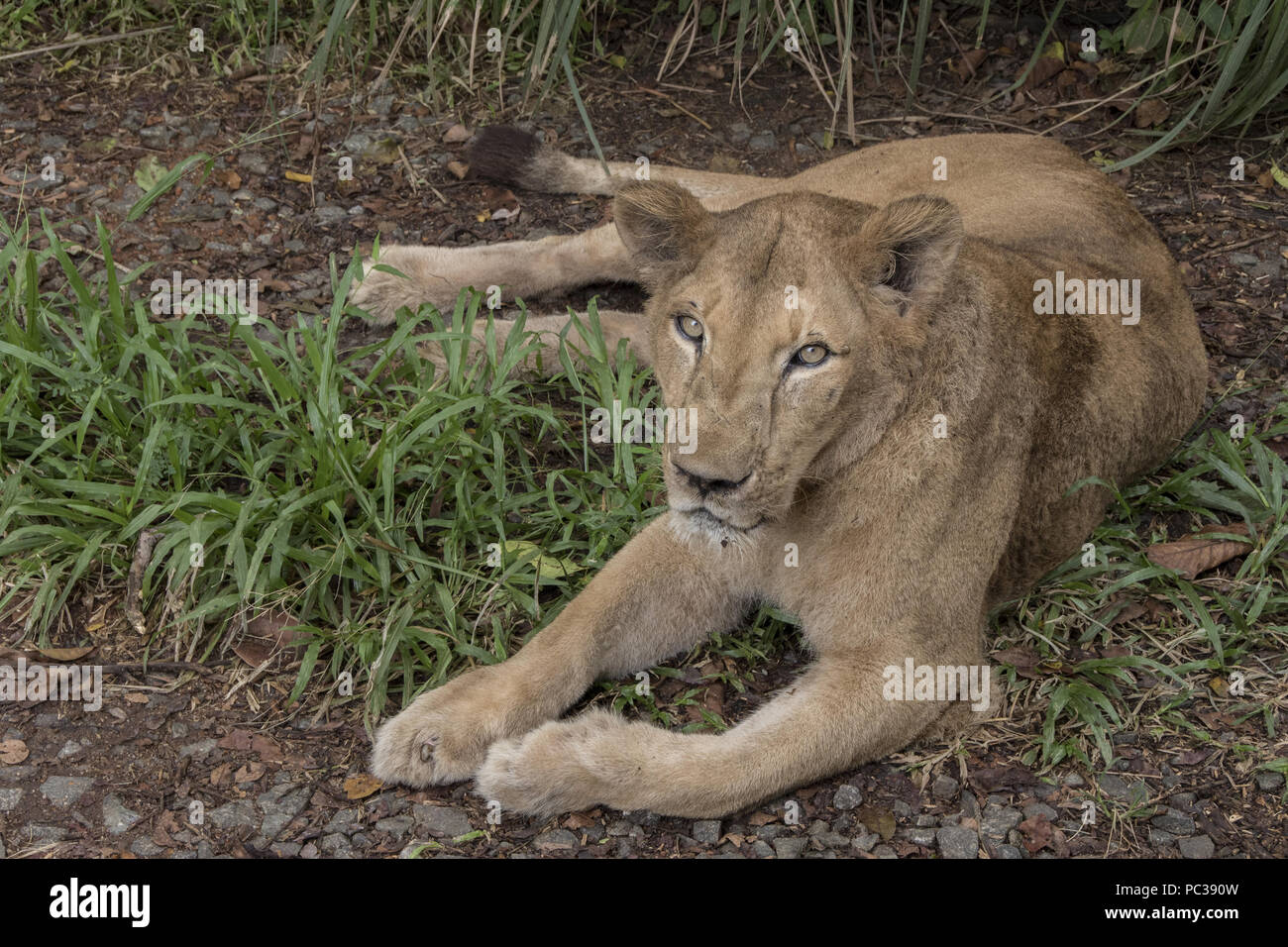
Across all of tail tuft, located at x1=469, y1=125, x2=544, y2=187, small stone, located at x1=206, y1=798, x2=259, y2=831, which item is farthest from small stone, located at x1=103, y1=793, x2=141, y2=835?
tail tuft, located at x1=469, y1=125, x2=544, y2=187

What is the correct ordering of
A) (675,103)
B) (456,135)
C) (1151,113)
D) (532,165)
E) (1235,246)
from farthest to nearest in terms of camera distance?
(675,103)
(1151,113)
(456,135)
(532,165)
(1235,246)

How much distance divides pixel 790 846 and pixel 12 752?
201 centimetres

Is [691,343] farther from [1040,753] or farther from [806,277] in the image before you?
[1040,753]

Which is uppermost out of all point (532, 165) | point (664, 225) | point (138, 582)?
point (664, 225)

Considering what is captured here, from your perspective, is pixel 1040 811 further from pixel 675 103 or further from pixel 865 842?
pixel 675 103

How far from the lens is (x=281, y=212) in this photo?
18.4 feet

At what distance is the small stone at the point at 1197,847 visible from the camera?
343 cm

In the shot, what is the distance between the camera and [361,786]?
3576 millimetres

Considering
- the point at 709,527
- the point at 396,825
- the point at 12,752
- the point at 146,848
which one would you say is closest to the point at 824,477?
the point at 709,527

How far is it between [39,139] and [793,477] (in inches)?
161

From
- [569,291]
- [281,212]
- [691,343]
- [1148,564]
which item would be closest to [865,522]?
[691,343]

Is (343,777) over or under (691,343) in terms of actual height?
under

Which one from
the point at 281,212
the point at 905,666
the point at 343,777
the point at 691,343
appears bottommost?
the point at 343,777

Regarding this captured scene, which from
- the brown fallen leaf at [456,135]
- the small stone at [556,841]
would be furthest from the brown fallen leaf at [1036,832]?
the brown fallen leaf at [456,135]
